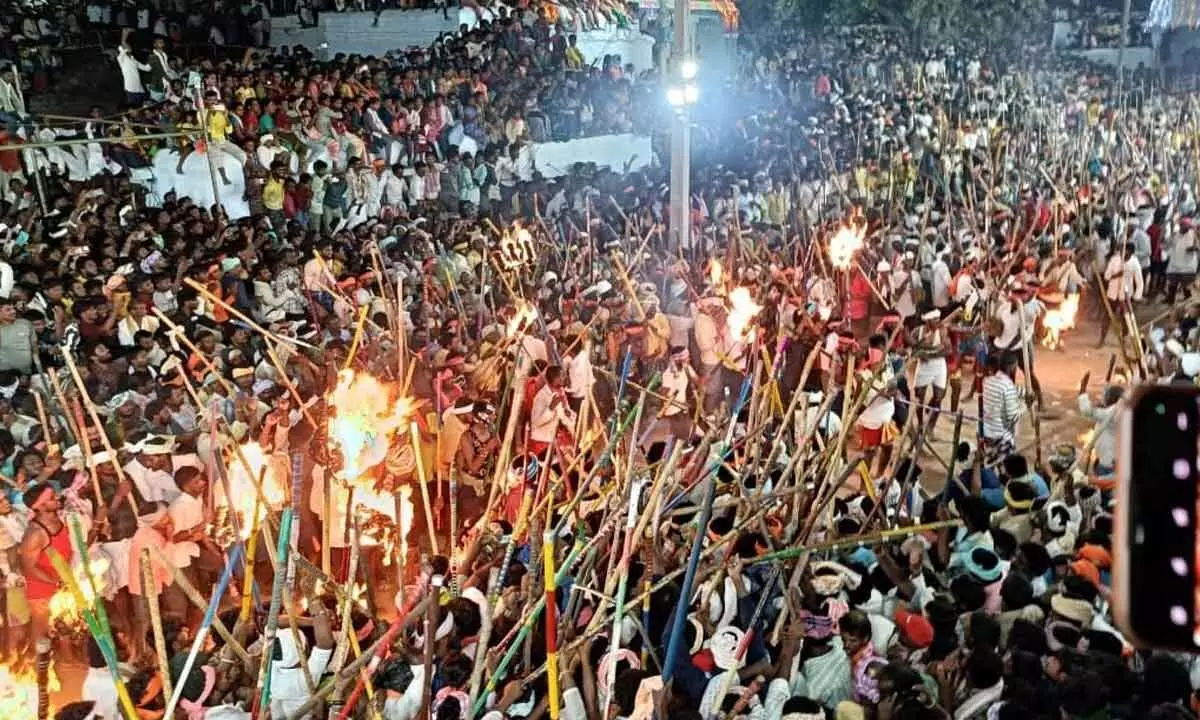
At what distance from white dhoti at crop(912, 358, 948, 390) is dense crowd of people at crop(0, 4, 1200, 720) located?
24mm

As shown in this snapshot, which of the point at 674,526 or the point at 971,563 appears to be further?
the point at 674,526

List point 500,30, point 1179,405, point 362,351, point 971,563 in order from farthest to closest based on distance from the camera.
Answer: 1. point 500,30
2. point 362,351
3. point 971,563
4. point 1179,405

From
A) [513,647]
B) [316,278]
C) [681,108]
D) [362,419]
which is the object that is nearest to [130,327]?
[316,278]

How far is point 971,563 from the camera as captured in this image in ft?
16.9

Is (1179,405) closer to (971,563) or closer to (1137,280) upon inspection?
(971,563)

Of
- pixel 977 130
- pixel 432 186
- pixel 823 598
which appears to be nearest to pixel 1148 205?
pixel 977 130

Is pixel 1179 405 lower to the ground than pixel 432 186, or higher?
higher

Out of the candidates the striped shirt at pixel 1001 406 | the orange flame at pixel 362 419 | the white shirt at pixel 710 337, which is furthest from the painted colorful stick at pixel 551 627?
the white shirt at pixel 710 337

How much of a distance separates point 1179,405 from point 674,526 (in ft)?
12.3

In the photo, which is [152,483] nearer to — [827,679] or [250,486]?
[250,486]

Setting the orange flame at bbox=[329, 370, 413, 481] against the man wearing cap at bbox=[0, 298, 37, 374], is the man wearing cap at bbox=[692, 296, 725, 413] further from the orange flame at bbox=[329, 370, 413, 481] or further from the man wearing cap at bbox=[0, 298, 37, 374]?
the man wearing cap at bbox=[0, 298, 37, 374]

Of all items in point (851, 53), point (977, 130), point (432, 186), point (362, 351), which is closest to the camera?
point (362, 351)

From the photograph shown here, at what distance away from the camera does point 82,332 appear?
821 cm

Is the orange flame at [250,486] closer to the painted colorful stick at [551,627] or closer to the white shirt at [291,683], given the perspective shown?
the white shirt at [291,683]
